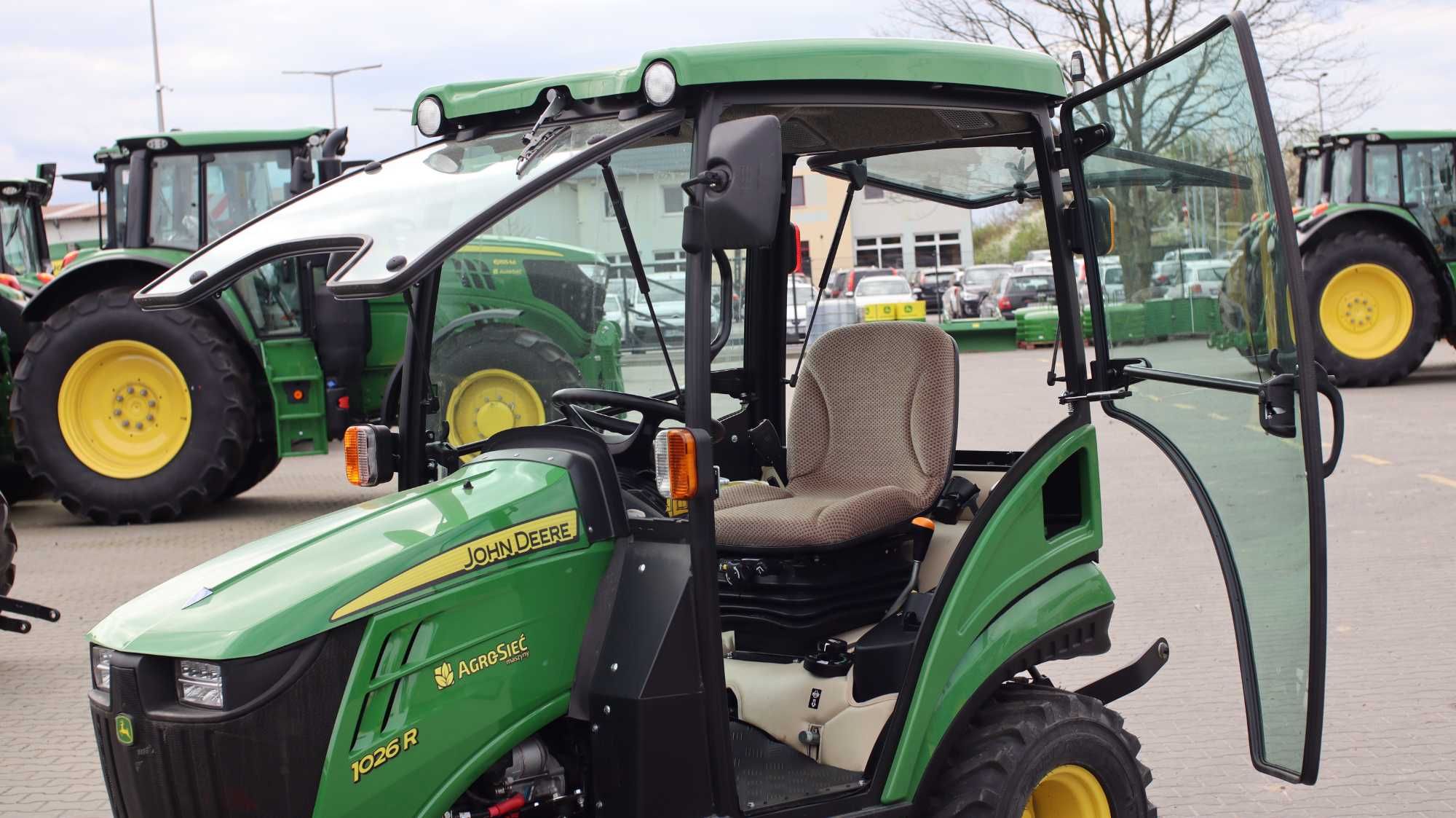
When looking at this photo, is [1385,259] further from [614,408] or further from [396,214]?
[396,214]

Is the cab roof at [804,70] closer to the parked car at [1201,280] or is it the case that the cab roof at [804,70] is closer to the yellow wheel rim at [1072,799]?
the parked car at [1201,280]

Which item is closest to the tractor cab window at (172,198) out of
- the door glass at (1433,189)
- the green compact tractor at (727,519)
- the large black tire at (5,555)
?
the large black tire at (5,555)

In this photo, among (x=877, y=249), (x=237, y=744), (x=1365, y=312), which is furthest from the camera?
(x=1365, y=312)

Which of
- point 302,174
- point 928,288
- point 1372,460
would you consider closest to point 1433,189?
point 1372,460

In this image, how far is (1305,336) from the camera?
3.38 meters

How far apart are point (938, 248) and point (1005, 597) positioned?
301 centimetres

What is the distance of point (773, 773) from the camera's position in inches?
139

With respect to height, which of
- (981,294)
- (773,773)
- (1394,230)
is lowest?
(773,773)

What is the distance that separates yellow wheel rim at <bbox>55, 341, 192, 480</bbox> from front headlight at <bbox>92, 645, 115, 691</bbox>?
27.7 ft

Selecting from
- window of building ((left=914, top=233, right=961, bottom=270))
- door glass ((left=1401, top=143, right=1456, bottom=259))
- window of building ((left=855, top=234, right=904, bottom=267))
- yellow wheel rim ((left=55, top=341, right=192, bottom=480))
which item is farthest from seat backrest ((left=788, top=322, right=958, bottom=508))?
door glass ((left=1401, top=143, right=1456, bottom=259))

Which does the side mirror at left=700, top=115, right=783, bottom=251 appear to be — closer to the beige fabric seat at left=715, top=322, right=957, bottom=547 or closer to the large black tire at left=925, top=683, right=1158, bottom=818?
the beige fabric seat at left=715, top=322, right=957, bottom=547

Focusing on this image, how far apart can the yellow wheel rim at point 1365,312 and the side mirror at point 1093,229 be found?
13.4m

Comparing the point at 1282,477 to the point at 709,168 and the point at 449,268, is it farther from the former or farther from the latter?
the point at 449,268

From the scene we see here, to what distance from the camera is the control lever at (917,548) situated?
3.91m
